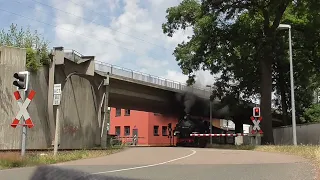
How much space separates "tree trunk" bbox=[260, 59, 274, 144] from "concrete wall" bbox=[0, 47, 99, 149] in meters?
13.5

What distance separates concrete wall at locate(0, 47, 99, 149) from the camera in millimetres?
20312

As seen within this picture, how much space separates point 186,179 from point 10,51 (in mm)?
13485

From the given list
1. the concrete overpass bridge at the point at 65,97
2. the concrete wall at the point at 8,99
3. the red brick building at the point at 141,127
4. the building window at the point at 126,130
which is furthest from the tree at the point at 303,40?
the building window at the point at 126,130

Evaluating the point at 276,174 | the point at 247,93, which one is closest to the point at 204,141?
the point at 247,93

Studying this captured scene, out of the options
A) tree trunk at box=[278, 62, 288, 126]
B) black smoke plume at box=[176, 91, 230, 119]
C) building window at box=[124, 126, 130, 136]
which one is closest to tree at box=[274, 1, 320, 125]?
tree trunk at box=[278, 62, 288, 126]

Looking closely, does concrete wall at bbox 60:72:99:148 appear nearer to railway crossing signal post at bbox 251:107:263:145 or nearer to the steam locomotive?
railway crossing signal post at bbox 251:107:263:145

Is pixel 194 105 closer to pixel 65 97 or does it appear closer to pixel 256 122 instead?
pixel 256 122

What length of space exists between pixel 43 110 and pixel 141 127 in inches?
1959

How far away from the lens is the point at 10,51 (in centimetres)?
2072

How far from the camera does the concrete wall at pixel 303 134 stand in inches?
1328

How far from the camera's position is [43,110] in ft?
76.1

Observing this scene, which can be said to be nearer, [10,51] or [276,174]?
[276,174]

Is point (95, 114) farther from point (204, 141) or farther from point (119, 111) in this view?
point (119, 111)

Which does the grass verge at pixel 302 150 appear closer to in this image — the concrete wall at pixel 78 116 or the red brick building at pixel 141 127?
the concrete wall at pixel 78 116
